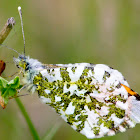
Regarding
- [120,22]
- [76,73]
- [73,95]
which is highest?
[120,22]

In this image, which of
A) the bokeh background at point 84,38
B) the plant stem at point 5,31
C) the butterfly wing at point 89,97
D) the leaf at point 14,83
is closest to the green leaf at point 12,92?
the leaf at point 14,83

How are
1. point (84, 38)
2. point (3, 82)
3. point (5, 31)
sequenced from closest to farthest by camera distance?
point (5, 31) → point (3, 82) → point (84, 38)

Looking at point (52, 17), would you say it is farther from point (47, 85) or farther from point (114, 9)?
point (47, 85)

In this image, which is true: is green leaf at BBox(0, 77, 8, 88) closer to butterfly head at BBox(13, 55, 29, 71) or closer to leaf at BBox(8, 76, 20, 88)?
leaf at BBox(8, 76, 20, 88)

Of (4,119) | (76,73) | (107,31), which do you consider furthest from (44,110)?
(76,73)

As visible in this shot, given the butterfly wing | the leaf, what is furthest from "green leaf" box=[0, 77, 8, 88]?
the butterfly wing

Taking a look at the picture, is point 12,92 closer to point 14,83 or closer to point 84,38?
point 14,83

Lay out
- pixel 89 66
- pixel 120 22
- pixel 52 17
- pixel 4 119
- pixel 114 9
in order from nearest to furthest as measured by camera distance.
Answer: pixel 89 66, pixel 4 119, pixel 120 22, pixel 114 9, pixel 52 17

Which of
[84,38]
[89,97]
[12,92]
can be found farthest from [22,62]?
[84,38]

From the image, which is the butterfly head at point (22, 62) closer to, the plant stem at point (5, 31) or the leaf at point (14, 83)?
the leaf at point (14, 83)

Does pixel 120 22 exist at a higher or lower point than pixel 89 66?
higher
